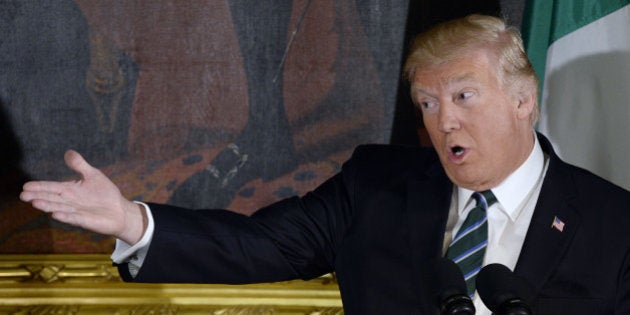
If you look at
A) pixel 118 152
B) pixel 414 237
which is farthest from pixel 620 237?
pixel 118 152

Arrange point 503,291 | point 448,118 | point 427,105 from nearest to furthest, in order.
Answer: point 503,291
point 448,118
point 427,105

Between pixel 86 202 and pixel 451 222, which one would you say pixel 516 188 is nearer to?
pixel 451 222

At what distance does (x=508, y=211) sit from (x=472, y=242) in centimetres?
17

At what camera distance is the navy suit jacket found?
244cm

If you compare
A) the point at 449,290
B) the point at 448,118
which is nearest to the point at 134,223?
the point at 448,118

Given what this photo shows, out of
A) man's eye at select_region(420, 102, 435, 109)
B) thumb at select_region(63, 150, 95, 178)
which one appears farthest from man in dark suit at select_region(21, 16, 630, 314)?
thumb at select_region(63, 150, 95, 178)

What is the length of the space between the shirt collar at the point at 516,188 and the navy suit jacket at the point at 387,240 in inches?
1.9

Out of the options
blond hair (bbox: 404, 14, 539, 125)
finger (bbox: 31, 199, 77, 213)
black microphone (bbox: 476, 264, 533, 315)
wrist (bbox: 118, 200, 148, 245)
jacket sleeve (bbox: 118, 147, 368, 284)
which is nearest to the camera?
black microphone (bbox: 476, 264, 533, 315)

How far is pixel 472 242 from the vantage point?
2.52m

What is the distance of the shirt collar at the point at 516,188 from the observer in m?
2.61

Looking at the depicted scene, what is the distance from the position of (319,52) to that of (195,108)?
542 mm

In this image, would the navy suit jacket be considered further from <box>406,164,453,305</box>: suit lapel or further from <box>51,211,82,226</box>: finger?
<box>51,211,82,226</box>: finger

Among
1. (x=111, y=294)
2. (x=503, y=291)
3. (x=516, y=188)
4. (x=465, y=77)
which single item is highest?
(x=465, y=77)

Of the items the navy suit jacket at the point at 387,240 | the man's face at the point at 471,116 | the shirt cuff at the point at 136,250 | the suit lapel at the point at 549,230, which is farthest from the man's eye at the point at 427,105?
the shirt cuff at the point at 136,250
